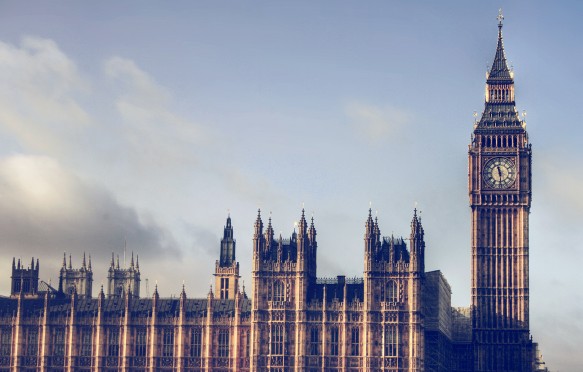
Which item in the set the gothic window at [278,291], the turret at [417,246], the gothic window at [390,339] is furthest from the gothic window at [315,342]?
the turret at [417,246]

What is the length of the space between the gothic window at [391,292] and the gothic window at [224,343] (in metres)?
24.2

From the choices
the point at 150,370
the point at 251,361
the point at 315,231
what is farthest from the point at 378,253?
the point at 150,370

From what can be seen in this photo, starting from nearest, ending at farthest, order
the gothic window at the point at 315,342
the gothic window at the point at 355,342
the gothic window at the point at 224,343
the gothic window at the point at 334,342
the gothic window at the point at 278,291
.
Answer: the gothic window at the point at 355,342
the gothic window at the point at 334,342
the gothic window at the point at 315,342
the gothic window at the point at 278,291
the gothic window at the point at 224,343

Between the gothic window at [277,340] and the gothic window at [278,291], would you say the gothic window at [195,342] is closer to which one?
the gothic window at [277,340]

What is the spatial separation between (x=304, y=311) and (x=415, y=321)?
51.3 ft

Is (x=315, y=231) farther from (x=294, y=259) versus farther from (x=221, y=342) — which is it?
(x=221, y=342)

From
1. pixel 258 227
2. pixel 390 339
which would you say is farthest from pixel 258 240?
pixel 390 339

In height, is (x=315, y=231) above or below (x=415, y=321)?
above

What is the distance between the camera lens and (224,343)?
198 meters

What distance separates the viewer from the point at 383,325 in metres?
191

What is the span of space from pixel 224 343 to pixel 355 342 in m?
19.6

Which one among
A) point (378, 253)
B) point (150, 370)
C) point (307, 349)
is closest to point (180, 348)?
point (150, 370)

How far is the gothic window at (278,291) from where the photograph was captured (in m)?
195

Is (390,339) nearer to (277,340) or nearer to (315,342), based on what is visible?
(315,342)
